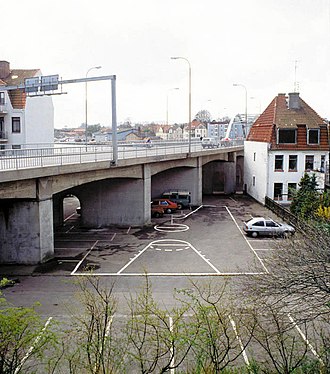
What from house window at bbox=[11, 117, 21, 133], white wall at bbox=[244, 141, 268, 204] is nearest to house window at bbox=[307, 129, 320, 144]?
white wall at bbox=[244, 141, 268, 204]

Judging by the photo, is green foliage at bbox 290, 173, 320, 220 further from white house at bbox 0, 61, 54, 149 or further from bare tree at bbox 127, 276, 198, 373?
white house at bbox 0, 61, 54, 149

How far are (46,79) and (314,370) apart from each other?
2109 cm

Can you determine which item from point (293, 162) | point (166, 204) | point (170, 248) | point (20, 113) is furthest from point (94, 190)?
point (293, 162)

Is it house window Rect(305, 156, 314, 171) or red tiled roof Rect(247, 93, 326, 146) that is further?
red tiled roof Rect(247, 93, 326, 146)

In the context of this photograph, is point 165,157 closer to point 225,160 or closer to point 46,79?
point 46,79

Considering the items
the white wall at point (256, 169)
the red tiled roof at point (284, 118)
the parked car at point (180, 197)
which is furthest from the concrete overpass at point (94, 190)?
the red tiled roof at point (284, 118)

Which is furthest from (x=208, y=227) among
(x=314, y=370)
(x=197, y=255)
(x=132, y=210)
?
(x=314, y=370)

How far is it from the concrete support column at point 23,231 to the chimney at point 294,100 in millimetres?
30071

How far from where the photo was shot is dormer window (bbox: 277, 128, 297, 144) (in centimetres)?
4447

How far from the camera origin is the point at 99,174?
3045 centimetres

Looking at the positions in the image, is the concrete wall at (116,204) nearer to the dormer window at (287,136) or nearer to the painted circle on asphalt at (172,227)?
the painted circle on asphalt at (172,227)

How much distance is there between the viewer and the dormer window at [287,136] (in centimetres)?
4447

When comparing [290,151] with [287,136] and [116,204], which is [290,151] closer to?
[287,136]

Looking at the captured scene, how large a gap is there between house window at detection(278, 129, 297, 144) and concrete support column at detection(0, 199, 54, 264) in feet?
86.7
